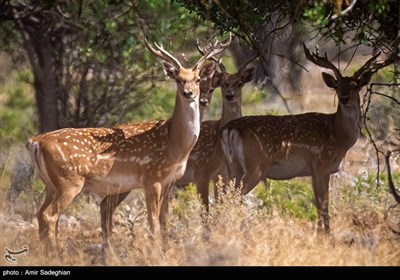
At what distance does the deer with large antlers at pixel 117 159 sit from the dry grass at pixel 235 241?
234mm

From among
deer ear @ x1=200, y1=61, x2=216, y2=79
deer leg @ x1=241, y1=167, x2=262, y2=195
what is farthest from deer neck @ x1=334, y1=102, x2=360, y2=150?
deer ear @ x1=200, y1=61, x2=216, y2=79

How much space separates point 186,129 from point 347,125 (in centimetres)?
207

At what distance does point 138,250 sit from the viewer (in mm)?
9789

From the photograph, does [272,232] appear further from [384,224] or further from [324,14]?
[324,14]

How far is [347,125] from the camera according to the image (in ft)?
40.1

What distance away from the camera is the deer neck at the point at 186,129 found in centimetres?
1086

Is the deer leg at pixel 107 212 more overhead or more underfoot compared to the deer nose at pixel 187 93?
more underfoot

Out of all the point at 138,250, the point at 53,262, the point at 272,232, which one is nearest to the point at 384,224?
the point at 272,232

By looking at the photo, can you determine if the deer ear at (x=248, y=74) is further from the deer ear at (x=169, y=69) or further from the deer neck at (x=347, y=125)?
the deer ear at (x=169, y=69)

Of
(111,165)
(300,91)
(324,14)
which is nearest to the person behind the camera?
(324,14)

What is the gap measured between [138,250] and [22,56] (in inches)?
204

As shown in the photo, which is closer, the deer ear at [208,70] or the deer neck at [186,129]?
the deer neck at [186,129]

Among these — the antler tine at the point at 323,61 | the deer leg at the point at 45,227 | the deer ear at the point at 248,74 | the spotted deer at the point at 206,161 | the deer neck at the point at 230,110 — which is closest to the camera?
the deer leg at the point at 45,227

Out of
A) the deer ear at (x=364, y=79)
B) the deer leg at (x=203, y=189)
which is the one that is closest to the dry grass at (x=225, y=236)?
the deer leg at (x=203, y=189)
